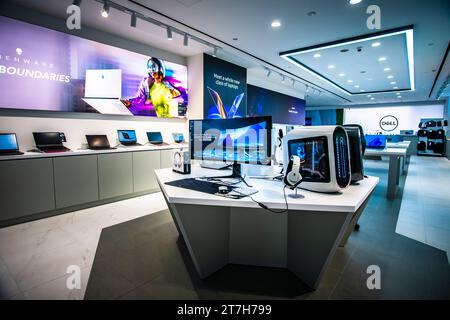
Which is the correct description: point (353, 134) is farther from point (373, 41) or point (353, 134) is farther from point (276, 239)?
point (373, 41)

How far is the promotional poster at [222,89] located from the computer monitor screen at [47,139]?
292 centimetres

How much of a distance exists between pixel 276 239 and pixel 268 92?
304 inches

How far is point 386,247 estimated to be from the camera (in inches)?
101

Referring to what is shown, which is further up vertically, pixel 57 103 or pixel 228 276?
pixel 57 103

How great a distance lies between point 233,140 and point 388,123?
16345 millimetres

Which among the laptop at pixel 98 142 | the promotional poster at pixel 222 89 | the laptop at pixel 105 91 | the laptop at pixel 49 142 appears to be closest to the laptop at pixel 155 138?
the laptop at pixel 105 91

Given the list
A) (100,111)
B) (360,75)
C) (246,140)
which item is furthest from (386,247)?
(360,75)

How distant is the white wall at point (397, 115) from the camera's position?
1353 centimetres

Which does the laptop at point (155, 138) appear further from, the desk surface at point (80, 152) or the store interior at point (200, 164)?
the desk surface at point (80, 152)

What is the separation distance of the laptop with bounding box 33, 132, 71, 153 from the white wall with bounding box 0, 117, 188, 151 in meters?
0.16

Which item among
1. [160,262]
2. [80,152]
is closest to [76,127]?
[80,152]

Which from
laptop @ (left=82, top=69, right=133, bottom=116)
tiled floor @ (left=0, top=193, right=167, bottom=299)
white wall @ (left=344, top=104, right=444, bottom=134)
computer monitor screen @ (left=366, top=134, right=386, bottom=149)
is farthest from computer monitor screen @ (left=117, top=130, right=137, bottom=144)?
white wall @ (left=344, top=104, right=444, bottom=134)

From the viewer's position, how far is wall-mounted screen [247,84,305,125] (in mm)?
8125

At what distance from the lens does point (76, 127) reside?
13.3 feet
